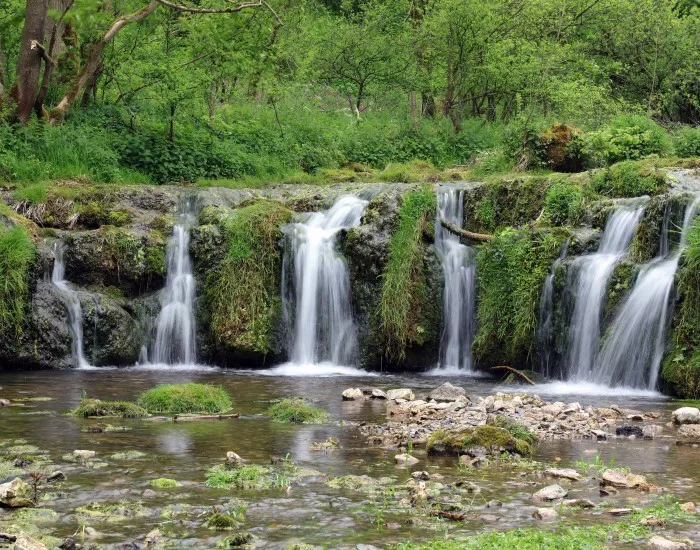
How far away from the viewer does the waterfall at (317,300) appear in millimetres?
15273

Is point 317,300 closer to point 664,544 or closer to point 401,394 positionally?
point 401,394

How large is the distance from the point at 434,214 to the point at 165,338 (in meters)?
5.10

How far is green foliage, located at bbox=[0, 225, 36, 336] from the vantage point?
14.1 meters

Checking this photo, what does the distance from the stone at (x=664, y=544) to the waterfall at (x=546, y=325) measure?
8639 mm

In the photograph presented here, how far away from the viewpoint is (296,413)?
942 centimetres

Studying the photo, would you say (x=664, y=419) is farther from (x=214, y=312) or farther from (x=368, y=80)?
(x=368, y=80)

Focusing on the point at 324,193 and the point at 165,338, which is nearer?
the point at 165,338

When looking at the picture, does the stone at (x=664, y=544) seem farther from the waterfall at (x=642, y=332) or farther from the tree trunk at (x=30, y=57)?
the tree trunk at (x=30, y=57)

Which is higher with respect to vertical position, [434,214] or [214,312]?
[434,214]

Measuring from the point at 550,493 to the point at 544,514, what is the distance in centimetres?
52

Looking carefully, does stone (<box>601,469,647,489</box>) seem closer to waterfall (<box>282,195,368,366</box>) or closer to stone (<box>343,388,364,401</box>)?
stone (<box>343,388,364,401</box>)

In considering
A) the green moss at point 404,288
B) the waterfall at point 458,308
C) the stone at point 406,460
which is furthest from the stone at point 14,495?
the waterfall at point 458,308

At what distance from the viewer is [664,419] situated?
9.68 metres

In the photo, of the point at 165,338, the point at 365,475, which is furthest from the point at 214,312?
the point at 365,475
